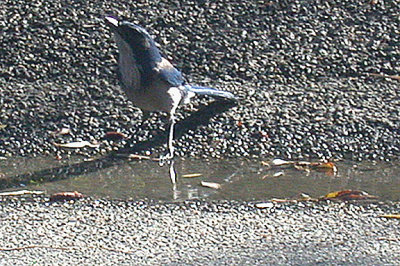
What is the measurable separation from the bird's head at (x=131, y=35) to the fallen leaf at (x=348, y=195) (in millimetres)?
1748

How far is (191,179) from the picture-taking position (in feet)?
21.7

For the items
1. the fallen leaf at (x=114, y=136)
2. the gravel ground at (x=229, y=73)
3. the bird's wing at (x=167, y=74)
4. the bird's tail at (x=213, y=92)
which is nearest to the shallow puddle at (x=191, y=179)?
the gravel ground at (x=229, y=73)

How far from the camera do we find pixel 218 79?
8.23 m

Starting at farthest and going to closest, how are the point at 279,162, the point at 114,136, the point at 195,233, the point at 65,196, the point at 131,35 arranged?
the point at 114,136, the point at 279,162, the point at 131,35, the point at 65,196, the point at 195,233

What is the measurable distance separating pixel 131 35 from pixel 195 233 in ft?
6.19

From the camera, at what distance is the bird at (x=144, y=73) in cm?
683

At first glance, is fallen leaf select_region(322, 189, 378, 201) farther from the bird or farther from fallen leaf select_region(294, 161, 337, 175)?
the bird

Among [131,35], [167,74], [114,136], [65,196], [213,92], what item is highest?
[131,35]

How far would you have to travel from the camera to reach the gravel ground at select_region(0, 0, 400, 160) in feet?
23.8

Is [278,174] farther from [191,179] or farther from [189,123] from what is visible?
[189,123]

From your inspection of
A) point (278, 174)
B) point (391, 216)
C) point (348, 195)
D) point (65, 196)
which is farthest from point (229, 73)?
point (391, 216)

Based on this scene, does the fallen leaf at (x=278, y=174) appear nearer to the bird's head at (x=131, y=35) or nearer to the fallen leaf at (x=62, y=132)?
the bird's head at (x=131, y=35)

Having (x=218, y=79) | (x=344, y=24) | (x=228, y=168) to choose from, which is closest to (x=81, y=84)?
(x=218, y=79)

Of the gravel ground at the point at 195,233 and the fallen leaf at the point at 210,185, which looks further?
the fallen leaf at the point at 210,185
